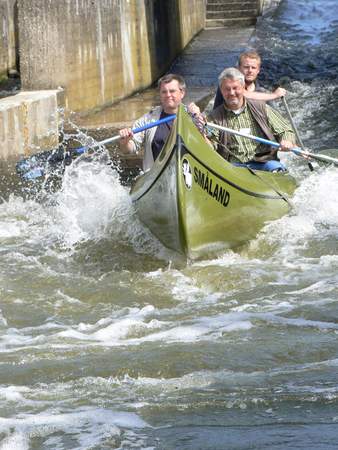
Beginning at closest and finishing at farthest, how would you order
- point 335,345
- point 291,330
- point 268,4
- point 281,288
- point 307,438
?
point 307,438 → point 335,345 → point 291,330 → point 281,288 → point 268,4

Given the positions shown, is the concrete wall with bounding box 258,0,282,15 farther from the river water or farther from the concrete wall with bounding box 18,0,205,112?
the river water

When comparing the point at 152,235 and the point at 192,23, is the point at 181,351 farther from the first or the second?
the point at 192,23

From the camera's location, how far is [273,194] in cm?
905

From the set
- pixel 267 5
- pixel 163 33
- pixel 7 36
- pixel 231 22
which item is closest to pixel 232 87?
pixel 7 36

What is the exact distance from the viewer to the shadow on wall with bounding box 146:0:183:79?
55.9 ft

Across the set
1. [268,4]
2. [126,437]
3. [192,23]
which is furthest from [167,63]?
[126,437]

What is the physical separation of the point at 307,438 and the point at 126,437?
860 mm

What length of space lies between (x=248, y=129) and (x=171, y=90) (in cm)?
101

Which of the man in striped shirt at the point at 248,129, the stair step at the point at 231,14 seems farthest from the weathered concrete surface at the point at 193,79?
the man in striped shirt at the point at 248,129

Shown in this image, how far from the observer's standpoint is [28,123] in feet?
39.3

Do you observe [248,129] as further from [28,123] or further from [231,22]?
[231,22]

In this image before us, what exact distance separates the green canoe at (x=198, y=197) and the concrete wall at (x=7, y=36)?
26.5 feet

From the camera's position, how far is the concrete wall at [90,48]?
13.1m

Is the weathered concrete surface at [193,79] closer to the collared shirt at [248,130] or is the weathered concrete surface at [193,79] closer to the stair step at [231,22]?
the stair step at [231,22]
